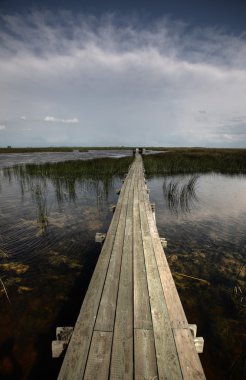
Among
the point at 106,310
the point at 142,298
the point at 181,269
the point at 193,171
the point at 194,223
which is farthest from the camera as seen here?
the point at 193,171

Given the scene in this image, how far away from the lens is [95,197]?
33.0 ft

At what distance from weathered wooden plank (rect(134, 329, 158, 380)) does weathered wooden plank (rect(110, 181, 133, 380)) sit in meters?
0.05

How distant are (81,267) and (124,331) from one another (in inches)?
110

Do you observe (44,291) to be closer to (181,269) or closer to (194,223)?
(181,269)

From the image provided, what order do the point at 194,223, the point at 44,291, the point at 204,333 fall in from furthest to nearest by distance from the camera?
1. the point at 194,223
2. the point at 44,291
3. the point at 204,333

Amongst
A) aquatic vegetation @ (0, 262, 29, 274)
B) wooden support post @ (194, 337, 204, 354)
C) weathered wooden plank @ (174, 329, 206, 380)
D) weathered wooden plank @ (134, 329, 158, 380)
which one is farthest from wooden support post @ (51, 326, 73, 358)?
aquatic vegetation @ (0, 262, 29, 274)

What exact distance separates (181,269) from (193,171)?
52.7ft

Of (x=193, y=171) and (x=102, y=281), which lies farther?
(x=193, y=171)

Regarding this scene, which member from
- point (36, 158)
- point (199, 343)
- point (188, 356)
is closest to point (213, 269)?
point (199, 343)

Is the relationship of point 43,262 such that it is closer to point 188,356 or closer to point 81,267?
point 81,267

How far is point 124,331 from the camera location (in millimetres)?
2082

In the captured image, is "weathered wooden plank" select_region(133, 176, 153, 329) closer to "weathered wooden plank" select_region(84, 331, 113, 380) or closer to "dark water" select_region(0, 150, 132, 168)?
"weathered wooden plank" select_region(84, 331, 113, 380)

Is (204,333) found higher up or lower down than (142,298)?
lower down

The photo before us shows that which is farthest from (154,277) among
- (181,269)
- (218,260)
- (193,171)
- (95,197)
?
(193,171)
